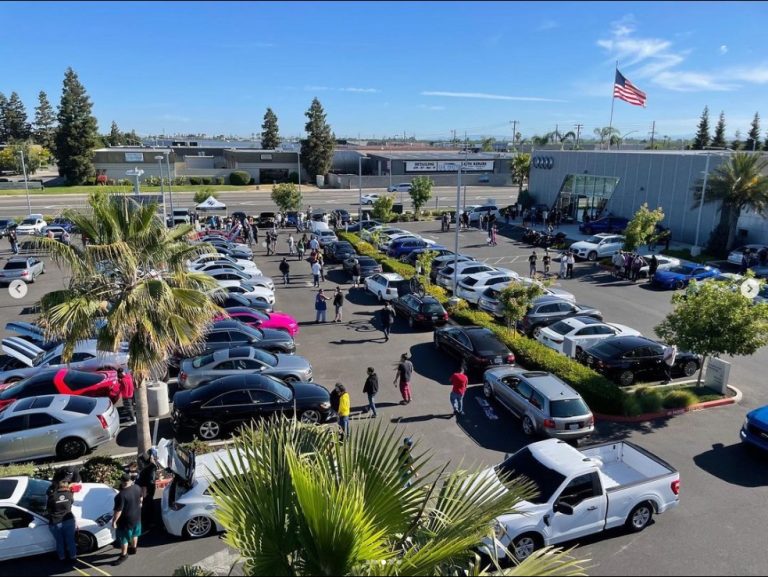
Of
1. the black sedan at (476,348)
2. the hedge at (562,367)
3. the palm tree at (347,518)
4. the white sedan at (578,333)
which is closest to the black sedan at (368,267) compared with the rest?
the hedge at (562,367)

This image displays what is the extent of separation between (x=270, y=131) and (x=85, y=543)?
9413 centimetres

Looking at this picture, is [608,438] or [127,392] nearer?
[608,438]

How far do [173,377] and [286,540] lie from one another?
13.9m

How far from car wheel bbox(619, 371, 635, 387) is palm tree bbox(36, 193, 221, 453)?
11.6 m

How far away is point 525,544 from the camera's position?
29.9 feet

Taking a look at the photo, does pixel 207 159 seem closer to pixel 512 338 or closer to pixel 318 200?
pixel 318 200

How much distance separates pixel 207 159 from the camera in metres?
83.6

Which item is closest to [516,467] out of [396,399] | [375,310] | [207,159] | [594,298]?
[396,399]

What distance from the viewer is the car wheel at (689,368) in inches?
691

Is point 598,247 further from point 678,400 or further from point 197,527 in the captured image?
point 197,527

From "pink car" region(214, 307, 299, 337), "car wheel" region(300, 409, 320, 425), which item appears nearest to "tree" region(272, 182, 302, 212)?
"pink car" region(214, 307, 299, 337)

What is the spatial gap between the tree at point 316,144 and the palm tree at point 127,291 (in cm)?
6973

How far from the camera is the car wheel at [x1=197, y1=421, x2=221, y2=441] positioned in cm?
1344

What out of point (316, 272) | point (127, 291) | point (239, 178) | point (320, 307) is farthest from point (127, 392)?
point (239, 178)
